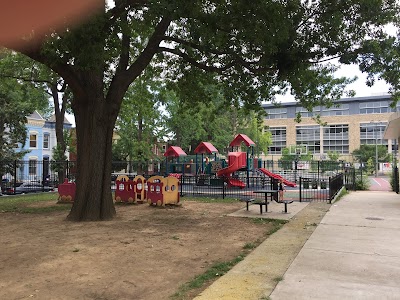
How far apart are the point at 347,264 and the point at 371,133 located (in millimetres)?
75874

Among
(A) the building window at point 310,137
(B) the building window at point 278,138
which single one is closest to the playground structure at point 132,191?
(A) the building window at point 310,137

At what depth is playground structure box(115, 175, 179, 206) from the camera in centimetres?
1420

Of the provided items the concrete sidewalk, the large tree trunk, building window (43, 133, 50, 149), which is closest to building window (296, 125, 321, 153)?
building window (43, 133, 50, 149)

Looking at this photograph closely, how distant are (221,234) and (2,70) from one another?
54.7ft

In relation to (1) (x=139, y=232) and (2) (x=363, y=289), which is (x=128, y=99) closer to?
(1) (x=139, y=232)

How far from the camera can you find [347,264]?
609cm

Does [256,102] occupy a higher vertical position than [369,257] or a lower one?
higher

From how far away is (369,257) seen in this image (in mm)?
6555

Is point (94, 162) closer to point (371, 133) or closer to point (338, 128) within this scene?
point (371, 133)

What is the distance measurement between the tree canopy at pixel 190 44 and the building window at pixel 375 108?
222 feet

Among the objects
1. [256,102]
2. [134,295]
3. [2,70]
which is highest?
[2,70]

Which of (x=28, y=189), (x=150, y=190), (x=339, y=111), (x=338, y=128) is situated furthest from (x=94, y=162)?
(x=339, y=111)

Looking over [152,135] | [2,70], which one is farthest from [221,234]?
[152,135]

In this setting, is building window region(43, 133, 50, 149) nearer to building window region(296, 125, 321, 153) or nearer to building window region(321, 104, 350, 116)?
building window region(296, 125, 321, 153)
